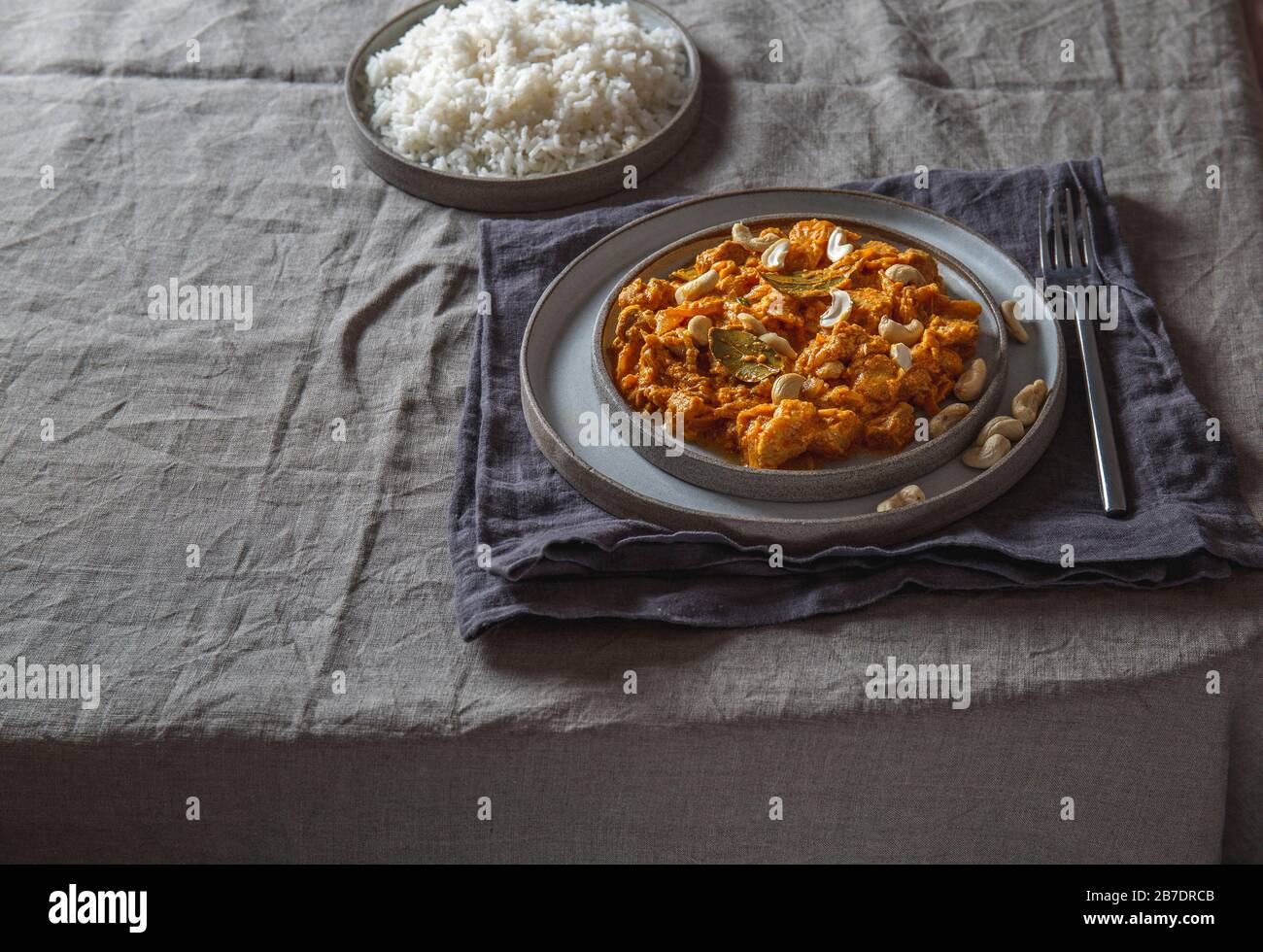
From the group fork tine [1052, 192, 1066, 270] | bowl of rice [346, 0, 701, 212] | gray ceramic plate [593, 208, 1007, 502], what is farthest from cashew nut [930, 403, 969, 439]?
bowl of rice [346, 0, 701, 212]

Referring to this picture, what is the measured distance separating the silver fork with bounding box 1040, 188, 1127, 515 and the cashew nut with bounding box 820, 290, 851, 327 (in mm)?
281

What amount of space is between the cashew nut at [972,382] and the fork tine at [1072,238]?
30 cm

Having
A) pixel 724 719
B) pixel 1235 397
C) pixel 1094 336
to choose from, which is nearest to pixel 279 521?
pixel 724 719

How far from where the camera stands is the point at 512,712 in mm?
1110

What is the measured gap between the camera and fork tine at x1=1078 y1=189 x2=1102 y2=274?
1487 millimetres

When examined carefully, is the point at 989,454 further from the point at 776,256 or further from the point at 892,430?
the point at 776,256

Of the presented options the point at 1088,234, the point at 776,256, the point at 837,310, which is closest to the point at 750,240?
the point at 776,256

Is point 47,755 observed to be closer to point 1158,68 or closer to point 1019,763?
point 1019,763

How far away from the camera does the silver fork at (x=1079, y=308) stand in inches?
49.3

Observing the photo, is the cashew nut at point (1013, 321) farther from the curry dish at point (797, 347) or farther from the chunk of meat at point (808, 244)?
the chunk of meat at point (808, 244)

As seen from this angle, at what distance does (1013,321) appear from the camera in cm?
137

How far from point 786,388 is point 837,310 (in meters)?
0.13

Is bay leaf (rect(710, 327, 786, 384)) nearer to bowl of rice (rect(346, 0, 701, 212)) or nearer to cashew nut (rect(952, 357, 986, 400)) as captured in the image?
cashew nut (rect(952, 357, 986, 400))

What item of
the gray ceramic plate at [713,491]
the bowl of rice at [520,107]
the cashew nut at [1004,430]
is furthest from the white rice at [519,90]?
the cashew nut at [1004,430]
